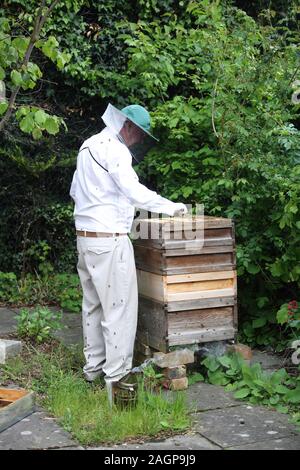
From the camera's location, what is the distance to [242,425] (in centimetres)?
431

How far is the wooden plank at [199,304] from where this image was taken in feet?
16.3

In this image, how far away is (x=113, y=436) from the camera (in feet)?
13.3

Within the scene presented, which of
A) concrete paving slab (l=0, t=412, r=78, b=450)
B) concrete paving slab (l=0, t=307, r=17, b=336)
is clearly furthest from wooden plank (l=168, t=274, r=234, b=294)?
concrete paving slab (l=0, t=307, r=17, b=336)

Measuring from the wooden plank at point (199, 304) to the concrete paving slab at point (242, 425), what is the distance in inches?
31.5

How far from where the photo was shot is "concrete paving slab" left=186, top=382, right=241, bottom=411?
4652 millimetres

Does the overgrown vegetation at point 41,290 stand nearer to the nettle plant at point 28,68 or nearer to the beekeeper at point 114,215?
the beekeeper at point 114,215

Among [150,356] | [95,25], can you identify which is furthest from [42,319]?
[95,25]

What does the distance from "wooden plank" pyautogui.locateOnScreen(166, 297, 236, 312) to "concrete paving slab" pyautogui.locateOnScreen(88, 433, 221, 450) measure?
3.57 ft

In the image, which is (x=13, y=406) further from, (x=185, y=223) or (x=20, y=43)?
(x=20, y=43)

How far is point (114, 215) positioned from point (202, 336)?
1.16 m

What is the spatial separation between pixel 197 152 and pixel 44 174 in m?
2.49

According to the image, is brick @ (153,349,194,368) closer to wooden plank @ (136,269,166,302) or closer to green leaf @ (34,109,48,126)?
wooden plank @ (136,269,166,302)

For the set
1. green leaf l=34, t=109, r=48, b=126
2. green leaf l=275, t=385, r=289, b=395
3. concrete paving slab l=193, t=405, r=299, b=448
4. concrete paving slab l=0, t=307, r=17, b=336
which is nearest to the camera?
concrete paving slab l=193, t=405, r=299, b=448
